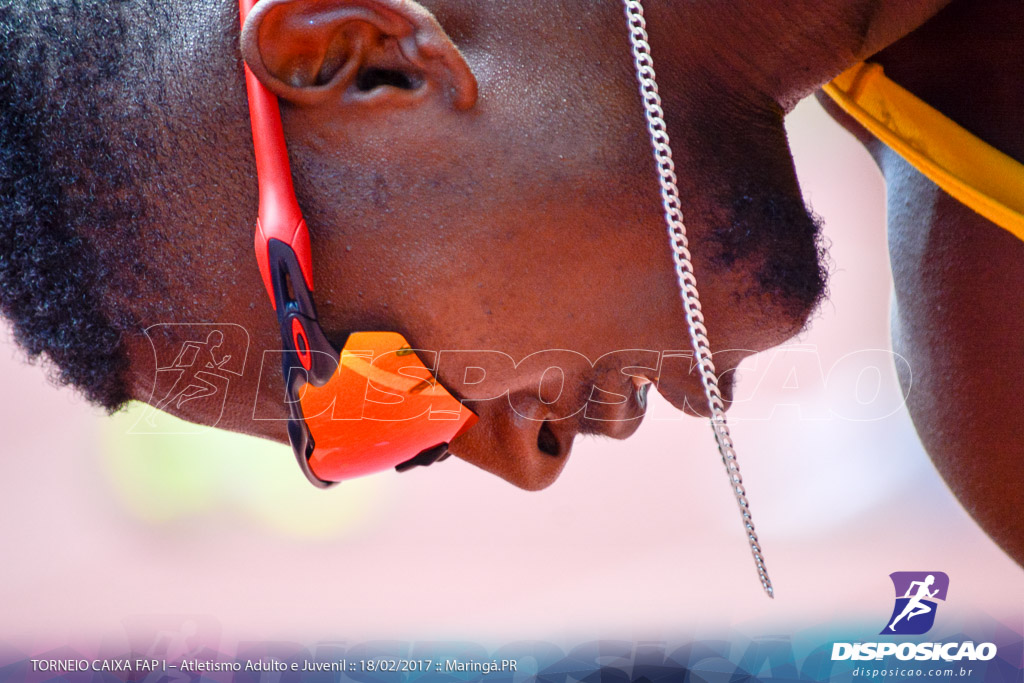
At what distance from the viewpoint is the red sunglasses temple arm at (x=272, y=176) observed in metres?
0.51

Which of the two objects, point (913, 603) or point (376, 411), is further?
point (913, 603)

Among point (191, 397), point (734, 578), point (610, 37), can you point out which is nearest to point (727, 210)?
point (610, 37)

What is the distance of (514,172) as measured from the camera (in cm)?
55

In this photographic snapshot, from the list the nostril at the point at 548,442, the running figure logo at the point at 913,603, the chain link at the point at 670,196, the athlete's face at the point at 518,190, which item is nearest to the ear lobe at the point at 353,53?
the athlete's face at the point at 518,190

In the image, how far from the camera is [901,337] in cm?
76

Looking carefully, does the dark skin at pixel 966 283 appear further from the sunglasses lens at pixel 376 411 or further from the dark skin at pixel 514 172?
the sunglasses lens at pixel 376 411

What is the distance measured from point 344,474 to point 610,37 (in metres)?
0.35

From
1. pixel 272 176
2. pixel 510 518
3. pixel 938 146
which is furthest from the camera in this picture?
pixel 510 518

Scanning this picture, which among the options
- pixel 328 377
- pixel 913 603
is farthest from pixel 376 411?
pixel 913 603

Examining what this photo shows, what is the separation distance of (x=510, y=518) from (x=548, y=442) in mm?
939

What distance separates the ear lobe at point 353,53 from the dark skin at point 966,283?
338 millimetres

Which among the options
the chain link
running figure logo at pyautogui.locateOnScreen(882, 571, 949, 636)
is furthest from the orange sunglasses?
running figure logo at pyautogui.locateOnScreen(882, 571, 949, 636)

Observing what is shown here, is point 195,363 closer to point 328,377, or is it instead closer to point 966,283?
point 328,377

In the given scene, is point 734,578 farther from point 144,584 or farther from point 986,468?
point 144,584
